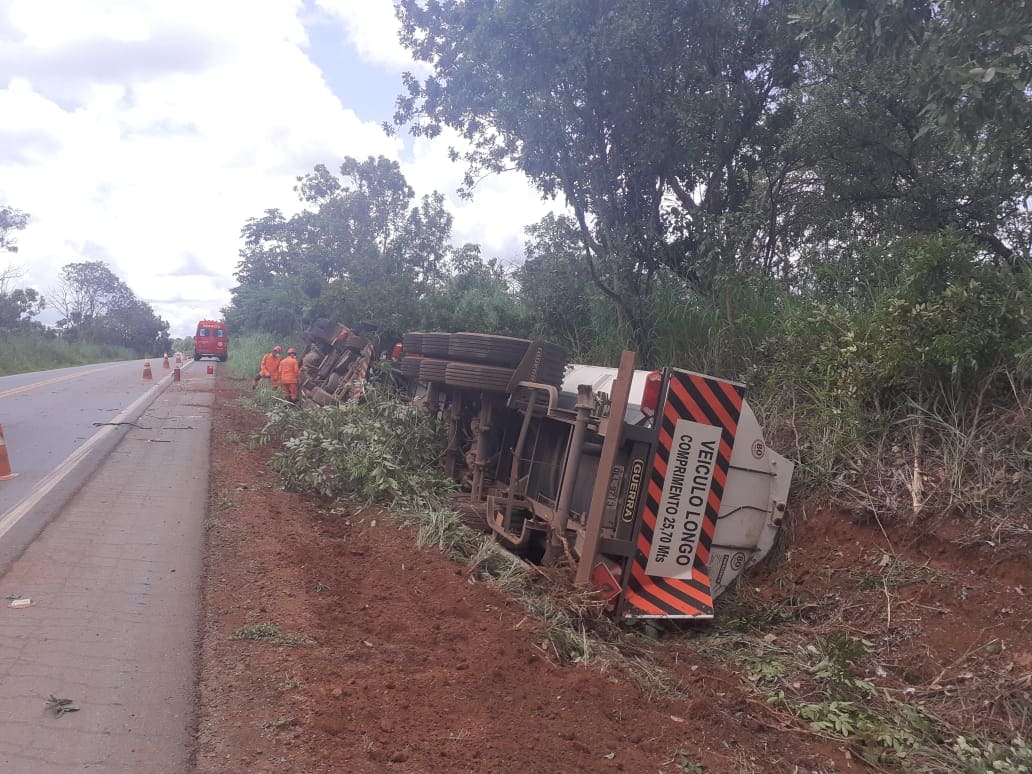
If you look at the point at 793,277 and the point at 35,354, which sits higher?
the point at 793,277

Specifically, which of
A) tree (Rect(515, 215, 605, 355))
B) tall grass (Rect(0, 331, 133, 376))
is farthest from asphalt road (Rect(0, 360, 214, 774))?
tall grass (Rect(0, 331, 133, 376))

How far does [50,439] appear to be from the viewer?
11688 mm

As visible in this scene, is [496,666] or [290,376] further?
[290,376]

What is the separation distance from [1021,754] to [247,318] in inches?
1757

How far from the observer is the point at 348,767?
324cm

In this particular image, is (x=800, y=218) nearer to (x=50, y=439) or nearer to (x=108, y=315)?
(x=50, y=439)

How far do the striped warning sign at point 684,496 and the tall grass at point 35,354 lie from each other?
1177 inches

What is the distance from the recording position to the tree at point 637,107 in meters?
10.1

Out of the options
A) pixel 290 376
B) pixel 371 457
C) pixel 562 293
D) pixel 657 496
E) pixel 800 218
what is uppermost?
pixel 800 218

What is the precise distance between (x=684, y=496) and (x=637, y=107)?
22.3 feet

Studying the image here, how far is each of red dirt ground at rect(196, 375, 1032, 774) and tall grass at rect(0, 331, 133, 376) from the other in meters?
28.7

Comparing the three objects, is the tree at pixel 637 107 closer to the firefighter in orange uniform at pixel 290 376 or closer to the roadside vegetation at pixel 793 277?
the roadside vegetation at pixel 793 277

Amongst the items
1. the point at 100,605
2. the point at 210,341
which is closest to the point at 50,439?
the point at 100,605

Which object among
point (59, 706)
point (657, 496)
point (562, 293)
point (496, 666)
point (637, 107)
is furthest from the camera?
point (562, 293)
